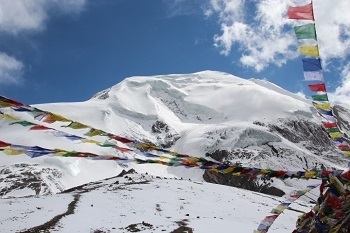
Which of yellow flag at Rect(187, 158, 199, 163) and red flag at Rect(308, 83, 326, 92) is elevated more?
red flag at Rect(308, 83, 326, 92)

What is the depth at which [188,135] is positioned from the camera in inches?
5157

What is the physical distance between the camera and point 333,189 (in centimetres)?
428

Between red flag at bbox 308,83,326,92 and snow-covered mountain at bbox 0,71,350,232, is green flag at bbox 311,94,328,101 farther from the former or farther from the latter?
snow-covered mountain at bbox 0,71,350,232

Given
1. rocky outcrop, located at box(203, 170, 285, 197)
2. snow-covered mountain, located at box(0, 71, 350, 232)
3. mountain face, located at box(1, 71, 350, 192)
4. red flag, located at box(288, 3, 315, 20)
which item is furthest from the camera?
mountain face, located at box(1, 71, 350, 192)

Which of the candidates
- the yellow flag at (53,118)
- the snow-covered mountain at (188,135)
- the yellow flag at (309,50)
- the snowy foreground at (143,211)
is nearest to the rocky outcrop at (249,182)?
the snow-covered mountain at (188,135)

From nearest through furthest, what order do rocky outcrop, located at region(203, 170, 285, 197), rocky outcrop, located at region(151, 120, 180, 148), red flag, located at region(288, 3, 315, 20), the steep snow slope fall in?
red flag, located at region(288, 3, 315, 20) → rocky outcrop, located at region(203, 170, 285, 197) → the steep snow slope → rocky outcrop, located at region(151, 120, 180, 148)

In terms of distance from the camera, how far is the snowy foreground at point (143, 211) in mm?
21947

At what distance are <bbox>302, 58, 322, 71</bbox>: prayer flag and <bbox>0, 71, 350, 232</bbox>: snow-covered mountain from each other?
31.1 meters

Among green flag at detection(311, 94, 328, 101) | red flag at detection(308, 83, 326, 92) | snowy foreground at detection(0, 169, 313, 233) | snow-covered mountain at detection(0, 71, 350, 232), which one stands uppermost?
snow-covered mountain at detection(0, 71, 350, 232)

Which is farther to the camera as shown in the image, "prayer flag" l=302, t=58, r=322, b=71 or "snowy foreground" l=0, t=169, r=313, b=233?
"snowy foreground" l=0, t=169, r=313, b=233

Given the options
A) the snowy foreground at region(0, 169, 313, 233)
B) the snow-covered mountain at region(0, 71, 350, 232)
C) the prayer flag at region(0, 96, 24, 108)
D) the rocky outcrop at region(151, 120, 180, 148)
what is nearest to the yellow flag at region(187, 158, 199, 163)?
the prayer flag at region(0, 96, 24, 108)

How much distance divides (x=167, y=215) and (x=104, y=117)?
102 meters

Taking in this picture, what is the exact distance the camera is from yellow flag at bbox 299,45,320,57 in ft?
12.9

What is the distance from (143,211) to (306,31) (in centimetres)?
2679
